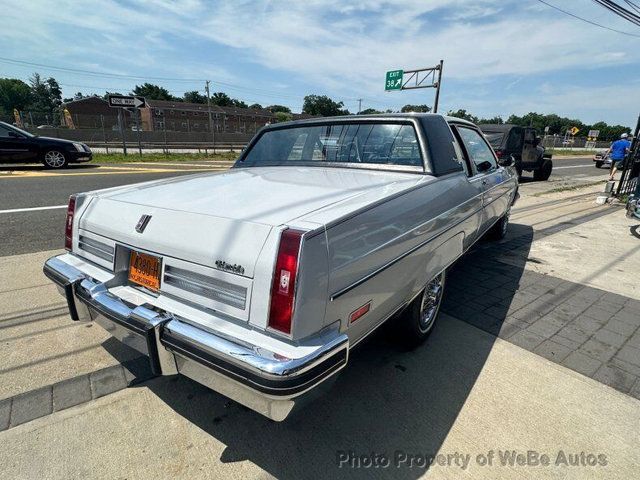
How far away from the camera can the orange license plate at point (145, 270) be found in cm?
186

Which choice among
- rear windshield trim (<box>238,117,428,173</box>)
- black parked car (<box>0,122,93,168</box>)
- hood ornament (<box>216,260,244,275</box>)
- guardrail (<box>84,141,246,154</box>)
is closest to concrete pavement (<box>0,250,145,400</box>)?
hood ornament (<box>216,260,244,275</box>)

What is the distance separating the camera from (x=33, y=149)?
1121 cm

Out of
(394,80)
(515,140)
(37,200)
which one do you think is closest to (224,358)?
(37,200)

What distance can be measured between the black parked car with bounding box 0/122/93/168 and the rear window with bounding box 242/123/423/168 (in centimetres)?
1125

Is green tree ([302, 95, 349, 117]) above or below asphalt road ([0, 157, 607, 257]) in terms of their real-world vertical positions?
above

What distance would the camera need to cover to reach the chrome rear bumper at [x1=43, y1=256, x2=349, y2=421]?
4.62ft

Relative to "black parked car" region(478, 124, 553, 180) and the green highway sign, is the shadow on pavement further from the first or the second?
the green highway sign

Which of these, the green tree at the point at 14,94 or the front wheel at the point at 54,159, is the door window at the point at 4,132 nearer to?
the front wheel at the point at 54,159

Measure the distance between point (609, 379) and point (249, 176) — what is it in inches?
113

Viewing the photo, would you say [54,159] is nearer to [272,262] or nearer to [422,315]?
[422,315]

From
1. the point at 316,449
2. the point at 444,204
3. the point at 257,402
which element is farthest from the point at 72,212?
the point at 444,204

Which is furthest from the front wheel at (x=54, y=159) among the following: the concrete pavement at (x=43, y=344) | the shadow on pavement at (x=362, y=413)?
the shadow on pavement at (x=362, y=413)

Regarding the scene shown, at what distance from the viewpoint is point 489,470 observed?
5.85 feet

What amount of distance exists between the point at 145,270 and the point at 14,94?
116458 millimetres
